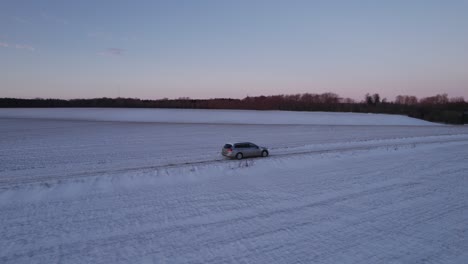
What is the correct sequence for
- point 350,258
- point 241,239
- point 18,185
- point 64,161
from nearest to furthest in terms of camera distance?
point 350,258 → point 241,239 → point 18,185 → point 64,161

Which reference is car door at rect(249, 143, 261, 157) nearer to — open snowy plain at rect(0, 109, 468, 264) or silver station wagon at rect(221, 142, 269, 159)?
silver station wagon at rect(221, 142, 269, 159)

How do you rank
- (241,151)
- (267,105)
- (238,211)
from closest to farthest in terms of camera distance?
(238,211), (241,151), (267,105)

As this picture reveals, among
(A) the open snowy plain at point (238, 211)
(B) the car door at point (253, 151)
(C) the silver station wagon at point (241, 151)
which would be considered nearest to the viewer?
(A) the open snowy plain at point (238, 211)

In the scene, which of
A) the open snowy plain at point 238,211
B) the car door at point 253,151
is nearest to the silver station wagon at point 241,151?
the car door at point 253,151

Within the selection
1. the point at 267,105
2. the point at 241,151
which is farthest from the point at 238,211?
the point at 267,105

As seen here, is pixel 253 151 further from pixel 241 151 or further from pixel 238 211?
pixel 238 211

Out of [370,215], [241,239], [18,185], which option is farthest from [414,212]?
[18,185]

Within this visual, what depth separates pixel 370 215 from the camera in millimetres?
8750

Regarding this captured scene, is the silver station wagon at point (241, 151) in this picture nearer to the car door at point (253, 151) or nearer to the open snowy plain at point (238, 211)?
the car door at point (253, 151)

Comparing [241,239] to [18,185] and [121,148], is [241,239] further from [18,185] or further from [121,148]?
[121,148]

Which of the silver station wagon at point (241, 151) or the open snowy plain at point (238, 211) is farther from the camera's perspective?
the silver station wagon at point (241, 151)

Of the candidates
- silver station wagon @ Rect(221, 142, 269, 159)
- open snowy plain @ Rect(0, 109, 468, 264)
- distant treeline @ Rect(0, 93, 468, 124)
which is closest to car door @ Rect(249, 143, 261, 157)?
silver station wagon @ Rect(221, 142, 269, 159)

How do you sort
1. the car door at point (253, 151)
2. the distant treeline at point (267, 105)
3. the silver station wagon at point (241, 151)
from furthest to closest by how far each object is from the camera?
the distant treeline at point (267, 105), the car door at point (253, 151), the silver station wagon at point (241, 151)

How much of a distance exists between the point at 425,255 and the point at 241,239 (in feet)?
14.5
